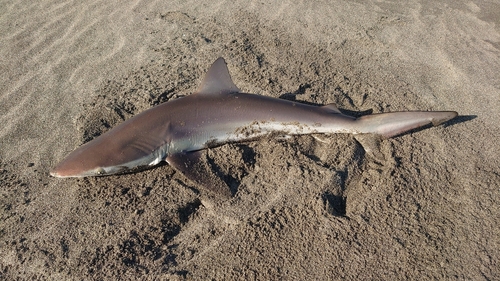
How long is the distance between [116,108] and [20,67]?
1.62 m

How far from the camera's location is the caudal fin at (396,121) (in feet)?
11.6

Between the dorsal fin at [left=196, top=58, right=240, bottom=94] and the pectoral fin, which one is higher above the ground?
the dorsal fin at [left=196, top=58, right=240, bottom=94]

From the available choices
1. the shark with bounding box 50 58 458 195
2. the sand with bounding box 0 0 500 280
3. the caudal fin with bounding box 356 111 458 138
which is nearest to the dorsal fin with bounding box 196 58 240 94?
the shark with bounding box 50 58 458 195

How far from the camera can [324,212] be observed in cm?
298

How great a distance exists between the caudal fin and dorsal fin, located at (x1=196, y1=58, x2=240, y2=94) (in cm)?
128

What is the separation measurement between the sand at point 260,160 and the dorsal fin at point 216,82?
1.87 ft

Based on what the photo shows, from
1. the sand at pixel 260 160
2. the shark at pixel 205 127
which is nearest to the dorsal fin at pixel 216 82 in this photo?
the shark at pixel 205 127

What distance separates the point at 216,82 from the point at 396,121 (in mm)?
1732

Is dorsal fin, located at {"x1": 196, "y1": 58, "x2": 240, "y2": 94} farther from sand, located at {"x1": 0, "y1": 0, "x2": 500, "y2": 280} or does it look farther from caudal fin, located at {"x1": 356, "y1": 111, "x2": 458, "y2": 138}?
caudal fin, located at {"x1": 356, "y1": 111, "x2": 458, "y2": 138}

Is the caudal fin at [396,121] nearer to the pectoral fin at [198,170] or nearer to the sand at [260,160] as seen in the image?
the sand at [260,160]

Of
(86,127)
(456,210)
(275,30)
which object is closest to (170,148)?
(86,127)

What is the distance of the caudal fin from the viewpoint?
11.6 feet

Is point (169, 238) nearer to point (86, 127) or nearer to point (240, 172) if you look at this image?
point (240, 172)

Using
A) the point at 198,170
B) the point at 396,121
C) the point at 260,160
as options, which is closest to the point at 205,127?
the point at 198,170
